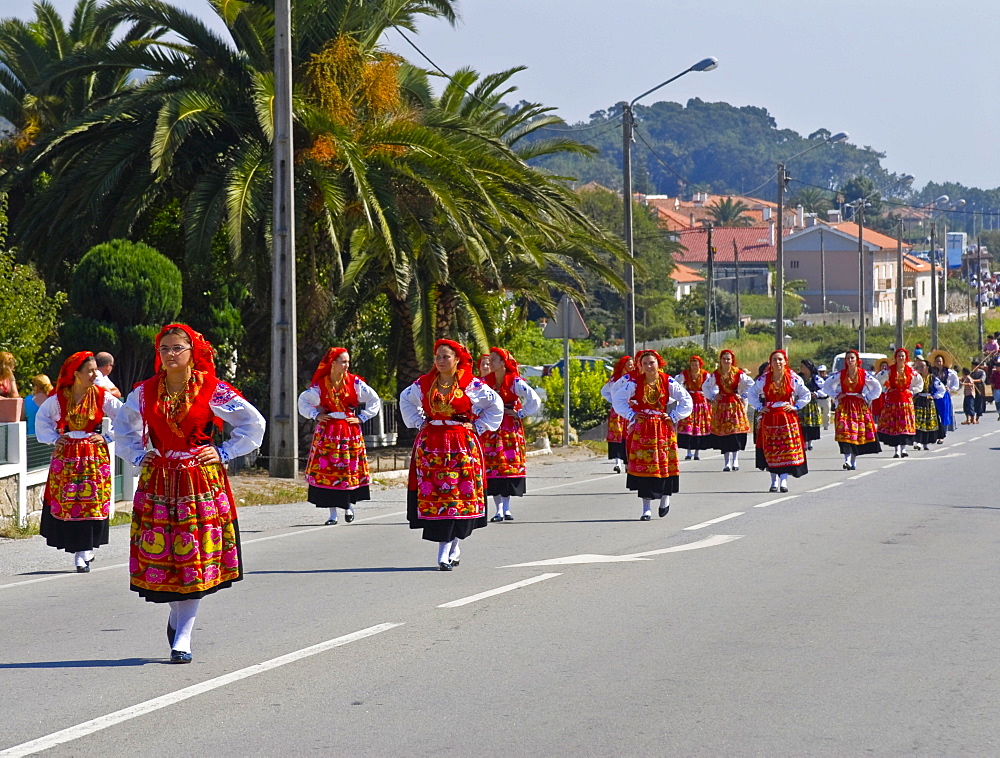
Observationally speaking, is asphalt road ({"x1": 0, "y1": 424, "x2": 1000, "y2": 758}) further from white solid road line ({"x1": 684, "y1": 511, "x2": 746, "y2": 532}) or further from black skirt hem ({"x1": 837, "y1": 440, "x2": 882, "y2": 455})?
black skirt hem ({"x1": 837, "y1": 440, "x2": 882, "y2": 455})

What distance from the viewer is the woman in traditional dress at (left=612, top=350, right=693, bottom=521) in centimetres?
1525

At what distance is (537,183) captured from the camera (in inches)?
939

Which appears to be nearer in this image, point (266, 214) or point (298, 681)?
point (298, 681)

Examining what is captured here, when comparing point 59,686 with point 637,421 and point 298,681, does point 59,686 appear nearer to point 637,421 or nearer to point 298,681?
point 298,681

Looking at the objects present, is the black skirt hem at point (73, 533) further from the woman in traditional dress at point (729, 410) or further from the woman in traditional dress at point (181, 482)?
the woman in traditional dress at point (729, 410)

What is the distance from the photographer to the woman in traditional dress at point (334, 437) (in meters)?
15.3

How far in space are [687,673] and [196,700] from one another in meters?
2.51

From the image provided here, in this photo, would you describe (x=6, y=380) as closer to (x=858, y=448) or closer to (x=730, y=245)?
(x=858, y=448)

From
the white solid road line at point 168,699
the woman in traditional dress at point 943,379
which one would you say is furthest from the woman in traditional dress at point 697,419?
the white solid road line at point 168,699

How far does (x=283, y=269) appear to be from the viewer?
775 inches

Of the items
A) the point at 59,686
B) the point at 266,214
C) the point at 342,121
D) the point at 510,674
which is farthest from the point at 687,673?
the point at 342,121

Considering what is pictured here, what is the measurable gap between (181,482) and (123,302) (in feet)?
42.0

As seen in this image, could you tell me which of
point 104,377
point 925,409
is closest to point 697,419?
point 925,409

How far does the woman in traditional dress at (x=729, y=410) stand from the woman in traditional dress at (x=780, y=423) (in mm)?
3435
